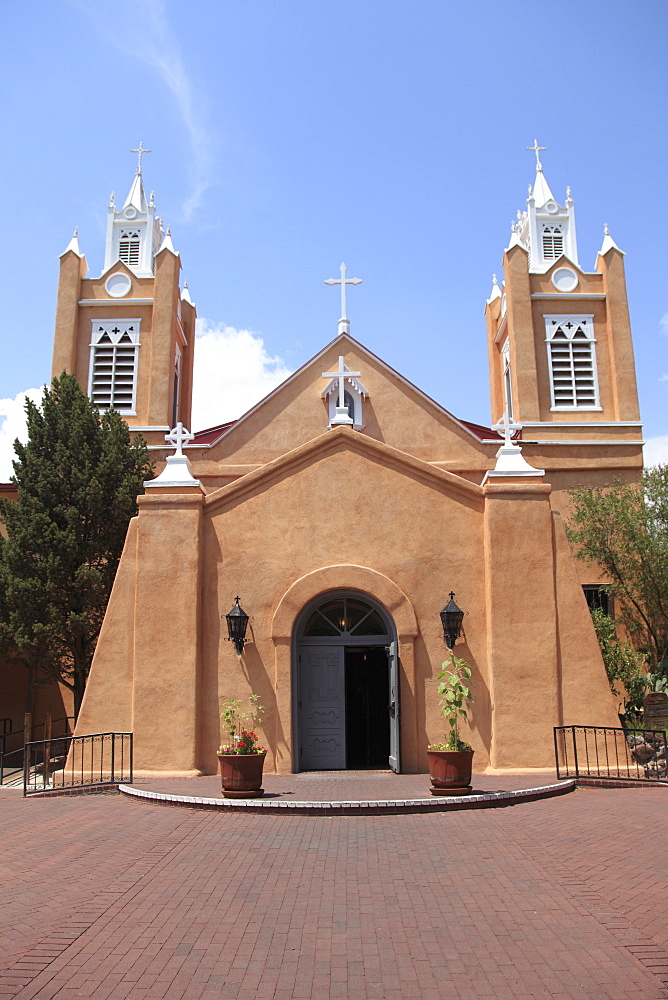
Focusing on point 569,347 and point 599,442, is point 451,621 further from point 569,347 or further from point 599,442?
point 569,347

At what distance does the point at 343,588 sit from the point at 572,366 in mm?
14261

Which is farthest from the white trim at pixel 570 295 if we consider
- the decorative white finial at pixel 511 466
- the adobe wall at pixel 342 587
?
the adobe wall at pixel 342 587

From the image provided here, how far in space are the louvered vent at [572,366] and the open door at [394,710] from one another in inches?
531

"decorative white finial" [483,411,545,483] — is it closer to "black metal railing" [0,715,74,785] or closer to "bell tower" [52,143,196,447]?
"black metal railing" [0,715,74,785]

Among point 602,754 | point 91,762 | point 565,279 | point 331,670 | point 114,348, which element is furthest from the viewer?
point 565,279

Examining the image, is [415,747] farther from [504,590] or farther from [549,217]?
[549,217]

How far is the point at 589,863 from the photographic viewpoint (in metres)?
8.57

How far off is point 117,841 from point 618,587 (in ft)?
46.5

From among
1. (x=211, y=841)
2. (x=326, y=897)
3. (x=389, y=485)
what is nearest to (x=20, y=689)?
(x=389, y=485)

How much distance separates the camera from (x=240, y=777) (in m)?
12.0

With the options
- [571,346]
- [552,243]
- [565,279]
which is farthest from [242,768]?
[552,243]

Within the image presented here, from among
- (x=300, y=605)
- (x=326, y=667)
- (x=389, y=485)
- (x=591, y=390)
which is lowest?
(x=326, y=667)

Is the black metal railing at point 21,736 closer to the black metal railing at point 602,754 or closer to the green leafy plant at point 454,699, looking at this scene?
the green leafy plant at point 454,699

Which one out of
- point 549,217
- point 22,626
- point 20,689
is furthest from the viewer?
point 549,217
